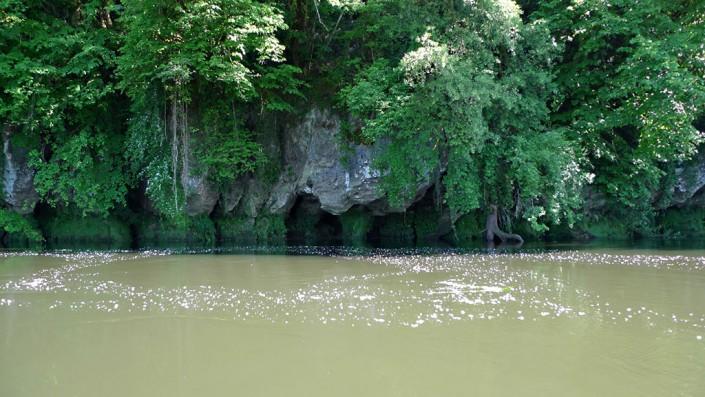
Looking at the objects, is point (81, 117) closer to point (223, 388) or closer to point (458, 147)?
point (458, 147)

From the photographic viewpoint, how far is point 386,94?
14.1 meters

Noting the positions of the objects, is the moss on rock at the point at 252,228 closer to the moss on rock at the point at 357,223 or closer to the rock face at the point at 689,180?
the moss on rock at the point at 357,223

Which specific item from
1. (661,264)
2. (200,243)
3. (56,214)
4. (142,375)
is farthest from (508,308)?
(56,214)

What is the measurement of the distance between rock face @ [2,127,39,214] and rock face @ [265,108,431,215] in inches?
312

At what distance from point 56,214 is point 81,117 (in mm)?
3906

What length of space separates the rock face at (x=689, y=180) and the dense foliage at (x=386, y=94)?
17.7 inches

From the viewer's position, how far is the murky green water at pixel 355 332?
4289mm

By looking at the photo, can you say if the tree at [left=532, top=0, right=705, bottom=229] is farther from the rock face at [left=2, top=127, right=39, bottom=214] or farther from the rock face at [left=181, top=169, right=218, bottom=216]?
A: the rock face at [left=2, top=127, right=39, bottom=214]

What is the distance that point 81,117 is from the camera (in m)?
16.2

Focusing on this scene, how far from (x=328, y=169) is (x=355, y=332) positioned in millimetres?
10291

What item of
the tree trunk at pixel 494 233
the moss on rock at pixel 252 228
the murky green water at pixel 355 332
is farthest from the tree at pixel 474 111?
the moss on rock at pixel 252 228

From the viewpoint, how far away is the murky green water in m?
4.29

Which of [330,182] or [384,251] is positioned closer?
[384,251]

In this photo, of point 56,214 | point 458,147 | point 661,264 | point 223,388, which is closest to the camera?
point 223,388
